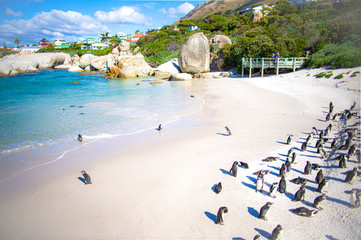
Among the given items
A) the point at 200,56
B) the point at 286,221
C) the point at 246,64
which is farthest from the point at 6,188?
the point at 200,56

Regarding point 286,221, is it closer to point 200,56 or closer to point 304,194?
point 304,194

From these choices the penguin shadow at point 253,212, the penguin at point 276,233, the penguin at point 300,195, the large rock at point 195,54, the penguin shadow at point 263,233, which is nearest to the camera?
the penguin at point 276,233

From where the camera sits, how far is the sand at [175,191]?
4.30m

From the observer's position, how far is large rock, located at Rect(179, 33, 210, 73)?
96.5 ft

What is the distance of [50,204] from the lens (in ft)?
17.0

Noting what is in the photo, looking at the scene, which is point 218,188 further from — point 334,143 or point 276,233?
point 334,143

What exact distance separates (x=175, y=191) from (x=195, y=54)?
86.7 ft

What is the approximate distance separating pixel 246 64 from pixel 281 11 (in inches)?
1199

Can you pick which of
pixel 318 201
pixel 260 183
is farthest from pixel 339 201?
pixel 260 183

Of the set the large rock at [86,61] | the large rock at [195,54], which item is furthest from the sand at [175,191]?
the large rock at [86,61]

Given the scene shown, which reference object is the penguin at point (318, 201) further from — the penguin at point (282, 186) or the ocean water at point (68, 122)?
the ocean water at point (68, 122)

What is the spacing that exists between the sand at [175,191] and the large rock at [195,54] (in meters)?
21.5

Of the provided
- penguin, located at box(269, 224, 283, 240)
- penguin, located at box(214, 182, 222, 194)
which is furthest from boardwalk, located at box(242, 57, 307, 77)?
penguin, located at box(269, 224, 283, 240)

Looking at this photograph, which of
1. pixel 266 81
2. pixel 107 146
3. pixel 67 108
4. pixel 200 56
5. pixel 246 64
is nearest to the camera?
pixel 107 146
